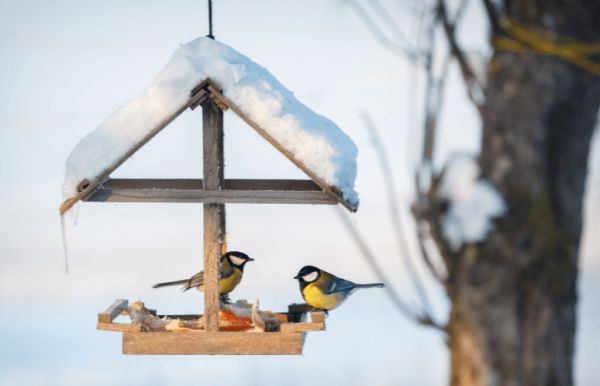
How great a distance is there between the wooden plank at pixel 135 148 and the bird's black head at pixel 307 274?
172 centimetres

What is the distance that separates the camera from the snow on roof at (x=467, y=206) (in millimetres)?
3557

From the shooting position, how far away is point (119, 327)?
572cm

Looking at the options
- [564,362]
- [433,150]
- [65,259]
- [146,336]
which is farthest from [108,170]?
[564,362]

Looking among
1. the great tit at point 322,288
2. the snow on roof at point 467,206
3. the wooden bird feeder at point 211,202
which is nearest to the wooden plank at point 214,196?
the wooden bird feeder at point 211,202

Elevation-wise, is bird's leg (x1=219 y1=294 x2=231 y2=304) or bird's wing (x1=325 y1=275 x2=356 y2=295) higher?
bird's wing (x1=325 y1=275 x2=356 y2=295)

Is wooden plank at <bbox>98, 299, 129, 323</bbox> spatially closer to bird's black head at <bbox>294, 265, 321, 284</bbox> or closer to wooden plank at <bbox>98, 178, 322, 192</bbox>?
wooden plank at <bbox>98, 178, 322, 192</bbox>

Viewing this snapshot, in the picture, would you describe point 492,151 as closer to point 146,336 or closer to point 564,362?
point 564,362

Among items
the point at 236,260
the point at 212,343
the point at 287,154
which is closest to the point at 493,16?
the point at 287,154

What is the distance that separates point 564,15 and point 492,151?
0.61 m

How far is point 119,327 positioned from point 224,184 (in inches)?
52.4

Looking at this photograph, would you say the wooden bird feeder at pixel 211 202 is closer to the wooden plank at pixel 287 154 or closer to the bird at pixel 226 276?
the wooden plank at pixel 287 154

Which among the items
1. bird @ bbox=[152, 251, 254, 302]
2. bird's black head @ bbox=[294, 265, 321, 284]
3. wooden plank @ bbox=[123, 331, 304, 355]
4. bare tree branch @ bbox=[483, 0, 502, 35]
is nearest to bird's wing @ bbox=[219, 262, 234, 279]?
bird @ bbox=[152, 251, 254, 302]

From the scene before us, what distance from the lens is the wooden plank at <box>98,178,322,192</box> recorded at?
6188 millimetres

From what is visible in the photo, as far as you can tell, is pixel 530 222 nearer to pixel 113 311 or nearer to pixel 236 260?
pixel 236 260
